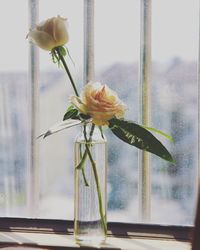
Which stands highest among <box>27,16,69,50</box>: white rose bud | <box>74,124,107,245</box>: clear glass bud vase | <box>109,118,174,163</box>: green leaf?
<box>27,16,69,50</box>: white rose bud

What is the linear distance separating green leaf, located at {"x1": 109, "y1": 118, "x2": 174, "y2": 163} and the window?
16 cm

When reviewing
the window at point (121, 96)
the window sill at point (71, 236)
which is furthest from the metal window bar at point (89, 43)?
the window sill at point (71, 236)

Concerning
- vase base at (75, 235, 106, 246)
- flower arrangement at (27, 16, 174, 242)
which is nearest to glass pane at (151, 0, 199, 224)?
flower arrangement at (27, 16, 174, 242)

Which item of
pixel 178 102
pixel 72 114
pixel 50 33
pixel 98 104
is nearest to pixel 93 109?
pixel 98 104

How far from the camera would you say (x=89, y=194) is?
142cm

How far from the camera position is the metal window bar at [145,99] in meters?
A: 1.57

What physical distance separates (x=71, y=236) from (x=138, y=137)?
34cm

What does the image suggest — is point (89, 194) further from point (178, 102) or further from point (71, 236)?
point (178, 102)

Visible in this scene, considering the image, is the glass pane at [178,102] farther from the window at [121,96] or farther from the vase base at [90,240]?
the vase base at [90,240]

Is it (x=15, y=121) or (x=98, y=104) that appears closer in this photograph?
(x=98, y=104)

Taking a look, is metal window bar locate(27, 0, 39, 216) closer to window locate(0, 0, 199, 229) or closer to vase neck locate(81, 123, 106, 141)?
window locate(0, 0, 199, 229)

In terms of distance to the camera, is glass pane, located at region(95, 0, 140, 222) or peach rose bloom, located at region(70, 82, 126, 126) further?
glass pane, located at region(95, 0, 140, 222)

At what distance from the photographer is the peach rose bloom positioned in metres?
1.33

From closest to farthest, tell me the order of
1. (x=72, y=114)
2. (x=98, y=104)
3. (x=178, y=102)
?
(x=98, y=104) → (x=72, y=114) → (x=178, y=102)
